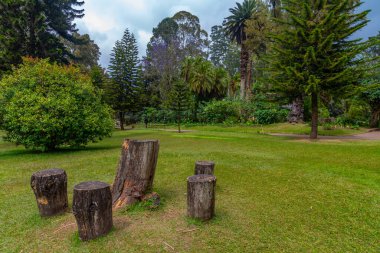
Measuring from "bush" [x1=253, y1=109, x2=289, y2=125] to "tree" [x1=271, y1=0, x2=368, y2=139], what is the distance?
8940 millimetres

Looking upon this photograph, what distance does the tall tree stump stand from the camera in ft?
12.8

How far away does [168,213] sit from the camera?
12.4 ft

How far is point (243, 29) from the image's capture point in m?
26.6

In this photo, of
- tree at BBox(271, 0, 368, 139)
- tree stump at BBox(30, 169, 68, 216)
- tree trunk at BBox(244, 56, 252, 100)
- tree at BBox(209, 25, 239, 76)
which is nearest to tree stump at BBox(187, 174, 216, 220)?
tree stump at BBox(30, 169, 68, 216)

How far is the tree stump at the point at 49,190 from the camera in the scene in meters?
3.47

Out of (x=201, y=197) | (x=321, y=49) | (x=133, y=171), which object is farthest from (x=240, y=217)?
(x=321, y=49)

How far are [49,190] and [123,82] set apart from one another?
932 inches

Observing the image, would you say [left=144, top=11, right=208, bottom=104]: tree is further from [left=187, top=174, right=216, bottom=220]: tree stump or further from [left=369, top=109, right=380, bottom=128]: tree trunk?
[left=187, top=174, right=216, bottom=220]: tree stump

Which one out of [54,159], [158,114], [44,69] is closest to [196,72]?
[158,114]

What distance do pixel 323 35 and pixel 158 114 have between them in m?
20.6

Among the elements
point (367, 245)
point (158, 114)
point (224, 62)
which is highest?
point (224, 62)

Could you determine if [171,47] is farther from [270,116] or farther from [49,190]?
[49,190]

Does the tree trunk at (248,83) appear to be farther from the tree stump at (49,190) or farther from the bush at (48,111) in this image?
the tree stump at (49,190)

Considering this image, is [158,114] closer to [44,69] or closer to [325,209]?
[44,69]
